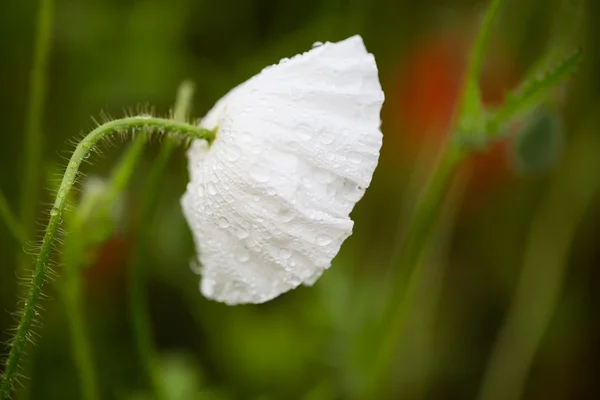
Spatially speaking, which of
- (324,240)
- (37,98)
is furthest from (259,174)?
(37,98)

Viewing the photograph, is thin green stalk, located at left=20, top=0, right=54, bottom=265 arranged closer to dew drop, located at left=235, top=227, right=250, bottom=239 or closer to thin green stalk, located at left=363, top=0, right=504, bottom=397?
dew drop, located at left=235, top=227, right=250, bottom=239

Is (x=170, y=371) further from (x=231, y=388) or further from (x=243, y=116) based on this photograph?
(x=243, y=116)

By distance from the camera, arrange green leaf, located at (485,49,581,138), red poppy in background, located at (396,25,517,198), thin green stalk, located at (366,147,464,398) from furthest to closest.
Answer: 1. red poppy in background, located at (396,25,517,198)
2. thin green stalk, located at (366,147,464,398)
3. green leaf, located at (485,49,581,138)

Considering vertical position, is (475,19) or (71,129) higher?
(475,19)

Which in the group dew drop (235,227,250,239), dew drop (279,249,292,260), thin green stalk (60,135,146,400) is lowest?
thin green stalk (60,135,146,400)

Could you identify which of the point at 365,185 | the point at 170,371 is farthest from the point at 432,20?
the point at 365,185

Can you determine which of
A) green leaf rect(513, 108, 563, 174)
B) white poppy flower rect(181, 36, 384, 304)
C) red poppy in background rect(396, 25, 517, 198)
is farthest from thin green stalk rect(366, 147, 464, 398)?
red poppy in background rect(396, 25, 517, 198)

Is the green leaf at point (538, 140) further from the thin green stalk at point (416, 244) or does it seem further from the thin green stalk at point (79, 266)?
the thin green stalk at point (79, 266)
